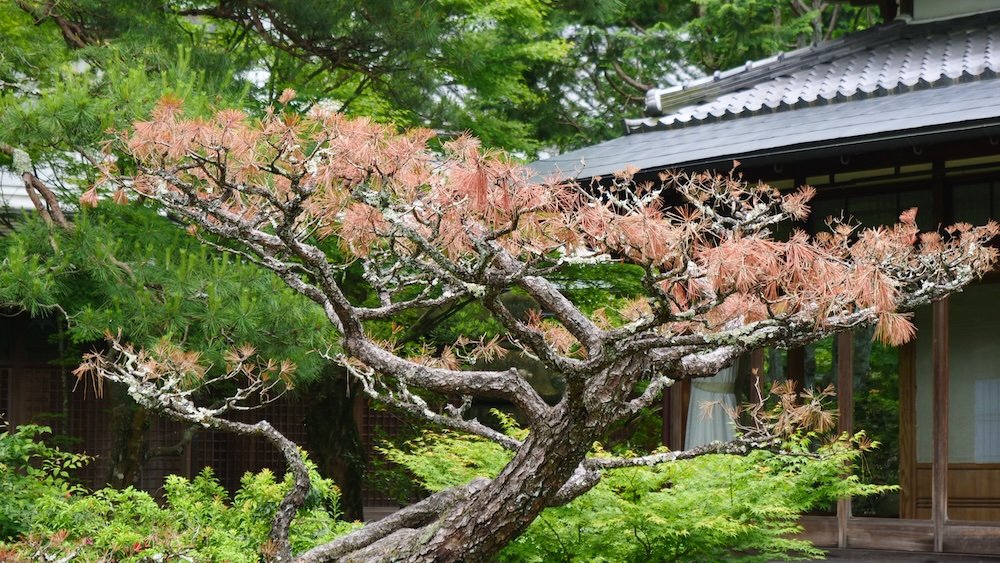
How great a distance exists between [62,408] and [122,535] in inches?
278

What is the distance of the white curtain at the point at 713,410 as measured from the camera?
8.77 meters

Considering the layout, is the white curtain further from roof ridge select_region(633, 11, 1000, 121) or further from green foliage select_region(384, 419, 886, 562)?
roof ridge select_region(633, 11, 1000, 121)

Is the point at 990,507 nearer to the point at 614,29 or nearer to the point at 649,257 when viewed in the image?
the point at 649,257

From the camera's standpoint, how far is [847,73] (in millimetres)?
9734

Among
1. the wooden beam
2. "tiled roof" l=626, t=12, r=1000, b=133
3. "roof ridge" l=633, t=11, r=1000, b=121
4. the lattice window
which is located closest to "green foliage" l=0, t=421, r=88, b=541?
"tiled roof" l=626, t=12, r=1000, b=133

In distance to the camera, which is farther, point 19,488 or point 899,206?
point 899,206

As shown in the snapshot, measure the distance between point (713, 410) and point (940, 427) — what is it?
6.01ft

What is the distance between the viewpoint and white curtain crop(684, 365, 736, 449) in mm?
8773

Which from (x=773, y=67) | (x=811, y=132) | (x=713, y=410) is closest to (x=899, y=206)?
(x=811, y=132)

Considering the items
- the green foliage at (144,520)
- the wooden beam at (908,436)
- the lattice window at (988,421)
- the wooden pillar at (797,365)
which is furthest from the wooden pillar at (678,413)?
the green foliage at (144,520)

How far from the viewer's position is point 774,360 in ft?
29.8

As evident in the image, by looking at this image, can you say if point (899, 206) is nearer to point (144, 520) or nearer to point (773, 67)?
point (773, 67)

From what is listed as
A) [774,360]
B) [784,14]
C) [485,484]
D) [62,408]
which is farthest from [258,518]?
[784,14]

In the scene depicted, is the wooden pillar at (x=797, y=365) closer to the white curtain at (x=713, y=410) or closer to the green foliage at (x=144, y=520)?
the white curtain at (x=713, y=410)
